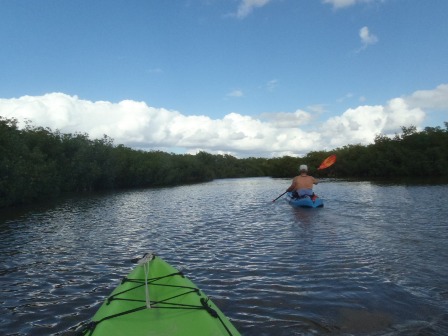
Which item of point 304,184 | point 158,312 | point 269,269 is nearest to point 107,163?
point 304,184

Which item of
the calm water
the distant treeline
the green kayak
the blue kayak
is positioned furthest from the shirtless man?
the distant treeline

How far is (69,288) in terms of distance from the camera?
25.7 feet

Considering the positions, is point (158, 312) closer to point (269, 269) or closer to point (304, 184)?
point (269, 269)

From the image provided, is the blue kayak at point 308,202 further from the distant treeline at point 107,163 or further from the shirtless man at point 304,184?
the distant treeline at point 107,163

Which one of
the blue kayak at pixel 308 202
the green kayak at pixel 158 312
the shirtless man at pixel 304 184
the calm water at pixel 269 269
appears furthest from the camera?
the shirtless man at pixel 304 184

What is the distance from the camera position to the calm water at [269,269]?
19.1ft

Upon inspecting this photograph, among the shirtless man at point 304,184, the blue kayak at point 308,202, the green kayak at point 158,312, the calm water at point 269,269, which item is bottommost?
the calm water at point 269,269

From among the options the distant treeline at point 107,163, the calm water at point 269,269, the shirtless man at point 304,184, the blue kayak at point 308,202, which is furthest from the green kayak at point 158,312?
the distant treeline at point 107,163

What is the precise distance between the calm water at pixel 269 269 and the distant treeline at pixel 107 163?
14.7 m

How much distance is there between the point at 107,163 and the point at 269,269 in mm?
50091

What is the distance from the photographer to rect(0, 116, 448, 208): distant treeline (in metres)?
29.9

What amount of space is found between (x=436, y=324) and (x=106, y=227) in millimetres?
14180

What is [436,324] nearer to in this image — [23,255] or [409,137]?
[23,255]

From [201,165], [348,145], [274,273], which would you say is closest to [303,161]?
[348,145]
